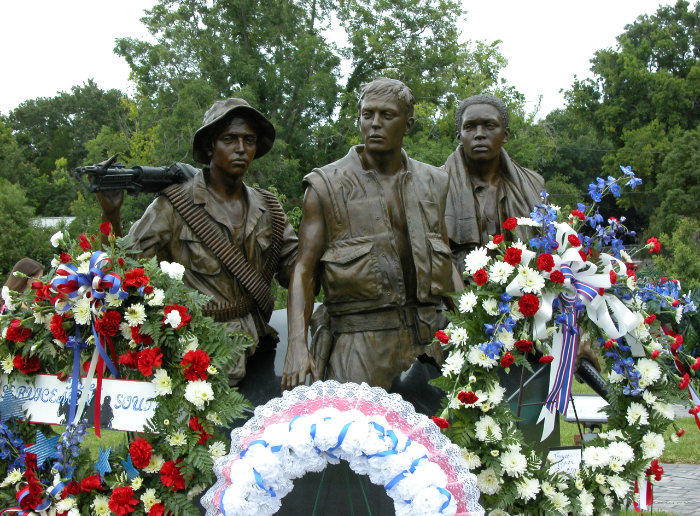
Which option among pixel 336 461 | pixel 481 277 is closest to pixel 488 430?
pixel 481 277

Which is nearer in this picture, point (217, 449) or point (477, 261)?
point (217, 449)

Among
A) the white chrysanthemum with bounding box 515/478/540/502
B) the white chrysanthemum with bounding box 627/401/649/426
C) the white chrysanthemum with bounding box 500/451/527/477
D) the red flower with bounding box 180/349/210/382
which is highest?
the red flower with bounding box 180/349/210/382

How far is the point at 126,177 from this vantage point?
16.1ft

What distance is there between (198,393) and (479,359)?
4.31 ft

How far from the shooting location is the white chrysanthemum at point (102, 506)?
147 inches

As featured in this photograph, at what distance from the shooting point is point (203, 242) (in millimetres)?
4945

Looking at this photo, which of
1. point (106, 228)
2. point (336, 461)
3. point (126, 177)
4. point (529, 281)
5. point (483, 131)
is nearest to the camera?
point (336, 461)

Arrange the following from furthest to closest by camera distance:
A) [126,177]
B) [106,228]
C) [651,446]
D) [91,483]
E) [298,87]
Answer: [298,87]
[126,177]
[651,446]
[106,228]
[91,483]

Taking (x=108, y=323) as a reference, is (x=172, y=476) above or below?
below

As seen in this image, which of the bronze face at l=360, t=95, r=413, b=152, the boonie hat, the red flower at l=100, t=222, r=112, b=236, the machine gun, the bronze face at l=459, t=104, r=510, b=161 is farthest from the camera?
the bronze face at l=459, t=104, r=510, b=161

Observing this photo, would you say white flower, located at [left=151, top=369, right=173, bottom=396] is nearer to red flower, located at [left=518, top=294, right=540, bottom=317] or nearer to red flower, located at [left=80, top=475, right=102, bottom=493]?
red flower, located at [left=80, top=475, right=102, bottom=493]

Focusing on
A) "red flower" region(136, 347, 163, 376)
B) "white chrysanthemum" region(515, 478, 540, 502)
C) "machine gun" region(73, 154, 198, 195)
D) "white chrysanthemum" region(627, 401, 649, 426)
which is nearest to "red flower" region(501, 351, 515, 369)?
"white chrysanthemum" region(515, 478, 540, 502)

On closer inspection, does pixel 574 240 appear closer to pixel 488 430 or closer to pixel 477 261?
pixel 477 261

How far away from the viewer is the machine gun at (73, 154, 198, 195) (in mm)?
4840
